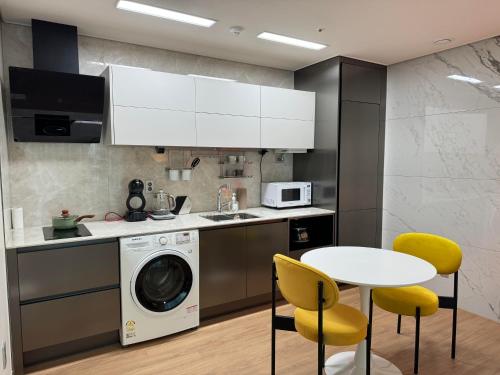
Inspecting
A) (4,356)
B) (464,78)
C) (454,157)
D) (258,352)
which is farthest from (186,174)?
(464,78)

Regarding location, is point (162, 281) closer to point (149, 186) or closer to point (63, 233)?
point (63, 233)

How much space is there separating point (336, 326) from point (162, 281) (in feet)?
5.15

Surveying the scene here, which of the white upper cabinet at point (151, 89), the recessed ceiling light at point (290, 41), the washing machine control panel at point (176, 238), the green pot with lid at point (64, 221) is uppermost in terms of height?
the recessed ceiling light at point (290, 41)

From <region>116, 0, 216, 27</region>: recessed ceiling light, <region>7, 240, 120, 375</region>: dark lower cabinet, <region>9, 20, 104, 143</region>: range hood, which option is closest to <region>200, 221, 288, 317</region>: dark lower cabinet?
<region>7, 240, 120, 375</region>: dark lower cabinet

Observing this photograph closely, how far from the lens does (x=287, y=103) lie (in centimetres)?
378

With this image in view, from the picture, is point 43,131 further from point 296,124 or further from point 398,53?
point 398,53

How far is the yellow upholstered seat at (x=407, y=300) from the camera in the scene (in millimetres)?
2320

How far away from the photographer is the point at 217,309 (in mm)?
3230

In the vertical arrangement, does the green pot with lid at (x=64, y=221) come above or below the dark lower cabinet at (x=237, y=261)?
above

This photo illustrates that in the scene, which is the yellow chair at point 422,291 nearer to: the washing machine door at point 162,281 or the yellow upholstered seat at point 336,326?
the yellow upholstered seat at point 336,326

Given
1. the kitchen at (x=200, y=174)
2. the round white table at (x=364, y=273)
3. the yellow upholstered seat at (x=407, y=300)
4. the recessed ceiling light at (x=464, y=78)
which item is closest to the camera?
the round white table at (x=364, y=273)

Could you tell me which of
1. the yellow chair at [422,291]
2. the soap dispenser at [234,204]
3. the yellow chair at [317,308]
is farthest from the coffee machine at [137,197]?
the yellow chair at [422,291]

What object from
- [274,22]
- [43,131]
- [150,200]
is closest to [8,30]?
[43,131]

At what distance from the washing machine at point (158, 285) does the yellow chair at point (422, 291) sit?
1507 mm
